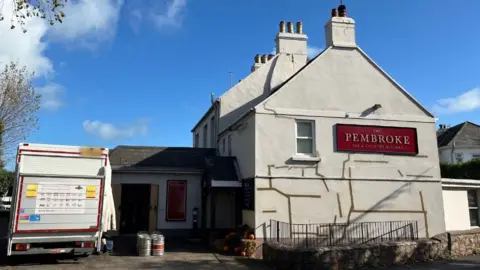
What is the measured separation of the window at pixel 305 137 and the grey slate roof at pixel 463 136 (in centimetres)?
3063

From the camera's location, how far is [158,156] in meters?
18.1

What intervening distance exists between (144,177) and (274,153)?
6809 millimetres

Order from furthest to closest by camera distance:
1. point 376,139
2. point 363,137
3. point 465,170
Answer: point 465,170
point 376,139
point 363,137

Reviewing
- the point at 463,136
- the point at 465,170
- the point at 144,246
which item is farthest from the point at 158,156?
the point at 463,136

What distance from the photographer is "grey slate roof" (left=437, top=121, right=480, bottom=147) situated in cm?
3806

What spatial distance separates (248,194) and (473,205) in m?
10.7

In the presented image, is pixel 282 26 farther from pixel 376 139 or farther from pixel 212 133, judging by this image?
pixel 376 139

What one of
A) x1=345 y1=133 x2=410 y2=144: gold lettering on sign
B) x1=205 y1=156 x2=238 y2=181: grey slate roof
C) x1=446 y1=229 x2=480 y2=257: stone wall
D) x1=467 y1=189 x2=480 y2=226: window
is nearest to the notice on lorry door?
x1=205 y1=156 x2=238 y2=181: grey slate roof

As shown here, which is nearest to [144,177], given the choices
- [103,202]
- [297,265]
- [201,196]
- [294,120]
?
[201,196]

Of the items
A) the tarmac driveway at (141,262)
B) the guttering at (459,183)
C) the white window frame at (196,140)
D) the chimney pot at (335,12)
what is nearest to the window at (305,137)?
the tarmac driveway at (141,262)

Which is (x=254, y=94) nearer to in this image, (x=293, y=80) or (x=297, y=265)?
(x=293, y=80)

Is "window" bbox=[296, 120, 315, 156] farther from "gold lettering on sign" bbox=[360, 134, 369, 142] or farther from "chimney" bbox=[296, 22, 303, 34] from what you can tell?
"chimney" bbox=[296, 22, 303, 34]

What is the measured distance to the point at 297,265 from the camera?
33.6 ft

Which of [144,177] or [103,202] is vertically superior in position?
[144,177]
